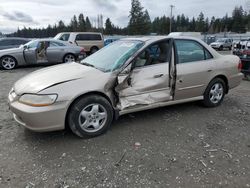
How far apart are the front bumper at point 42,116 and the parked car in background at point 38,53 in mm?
7742

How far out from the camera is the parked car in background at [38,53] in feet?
33.4

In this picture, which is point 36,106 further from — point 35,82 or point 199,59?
point 199,59

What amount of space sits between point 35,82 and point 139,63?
1.66m

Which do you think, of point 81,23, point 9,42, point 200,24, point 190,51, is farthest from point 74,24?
point 190,51

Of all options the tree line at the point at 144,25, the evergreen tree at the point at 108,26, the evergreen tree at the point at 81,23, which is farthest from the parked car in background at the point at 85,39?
the evergreen tree at the point at 108,26

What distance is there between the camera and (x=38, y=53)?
1065 centimetres

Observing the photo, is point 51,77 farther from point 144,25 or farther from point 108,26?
point 108,26

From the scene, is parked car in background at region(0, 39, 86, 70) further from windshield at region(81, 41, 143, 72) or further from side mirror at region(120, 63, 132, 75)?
side mirror at region(120, 63, 132, 75)

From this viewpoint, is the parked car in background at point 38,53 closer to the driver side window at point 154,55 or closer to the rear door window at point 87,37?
the rear door window at point 87,37

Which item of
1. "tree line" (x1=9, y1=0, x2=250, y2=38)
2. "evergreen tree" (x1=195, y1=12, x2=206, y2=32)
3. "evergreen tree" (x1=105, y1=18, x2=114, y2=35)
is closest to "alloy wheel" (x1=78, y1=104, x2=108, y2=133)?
"tree line" (x1=9, y1=0, x2=250, y2=38)

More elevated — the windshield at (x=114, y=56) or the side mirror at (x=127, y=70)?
the windshield at (x=114, y=56)

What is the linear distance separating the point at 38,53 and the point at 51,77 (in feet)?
26.3

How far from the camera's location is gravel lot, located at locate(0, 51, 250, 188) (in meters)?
2.54

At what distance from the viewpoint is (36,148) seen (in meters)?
3.17
